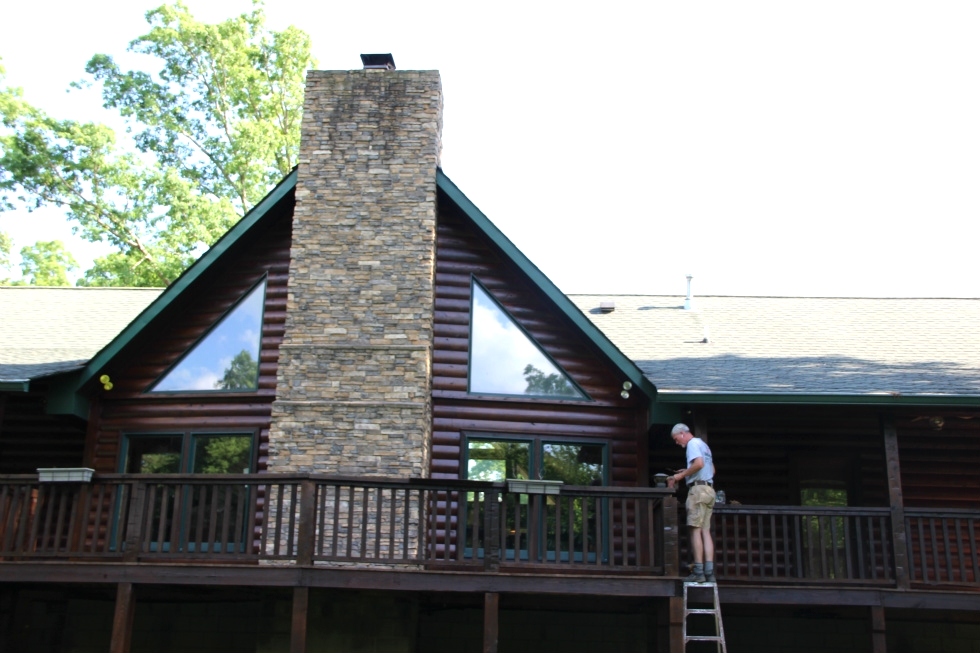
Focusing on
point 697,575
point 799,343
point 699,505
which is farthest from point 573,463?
point 799,343

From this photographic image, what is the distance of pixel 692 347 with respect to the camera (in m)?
15.9

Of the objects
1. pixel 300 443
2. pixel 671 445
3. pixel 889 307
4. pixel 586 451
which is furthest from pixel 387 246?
pixel 889 307

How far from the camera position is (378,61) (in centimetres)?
1555

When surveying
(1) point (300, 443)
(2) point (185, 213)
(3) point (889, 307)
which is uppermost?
(2) point (185, 213)

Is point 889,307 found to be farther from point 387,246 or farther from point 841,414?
point 387,246

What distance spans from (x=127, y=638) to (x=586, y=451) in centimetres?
611

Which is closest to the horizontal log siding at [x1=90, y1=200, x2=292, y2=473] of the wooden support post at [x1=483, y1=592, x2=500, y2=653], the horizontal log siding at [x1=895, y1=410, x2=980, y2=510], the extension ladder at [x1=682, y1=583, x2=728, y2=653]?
the wooden support post at [x1=483, y1=592, x2=500, y2=653]

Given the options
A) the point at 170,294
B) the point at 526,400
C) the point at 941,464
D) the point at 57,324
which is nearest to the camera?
the point at 170,294

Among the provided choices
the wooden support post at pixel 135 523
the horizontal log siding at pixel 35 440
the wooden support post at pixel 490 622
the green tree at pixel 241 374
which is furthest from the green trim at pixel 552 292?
the horizontal log siding at pixel 35 440

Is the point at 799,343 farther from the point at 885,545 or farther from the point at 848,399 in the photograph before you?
the point at 885,545

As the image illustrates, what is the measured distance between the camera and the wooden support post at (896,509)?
41.7ft

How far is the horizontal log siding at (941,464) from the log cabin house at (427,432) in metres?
0.04

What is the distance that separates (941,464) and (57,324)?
44.2ft

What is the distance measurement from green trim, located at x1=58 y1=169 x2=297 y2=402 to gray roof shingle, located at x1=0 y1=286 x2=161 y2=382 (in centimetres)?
28
